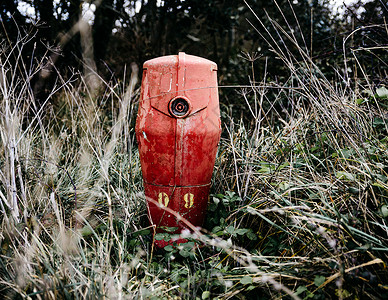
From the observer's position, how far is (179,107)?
173 cm

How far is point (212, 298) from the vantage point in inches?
58.3

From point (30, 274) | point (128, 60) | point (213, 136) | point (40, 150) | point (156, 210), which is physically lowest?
point (30, 274)

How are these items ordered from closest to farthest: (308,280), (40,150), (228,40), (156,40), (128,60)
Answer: (308,280) → (40,150) → (156,40) → (128,60) → (228,40)

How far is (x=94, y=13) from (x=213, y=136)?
4.04 metres

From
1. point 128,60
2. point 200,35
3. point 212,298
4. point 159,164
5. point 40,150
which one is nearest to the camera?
point 212,298

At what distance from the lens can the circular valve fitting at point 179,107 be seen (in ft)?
5.65

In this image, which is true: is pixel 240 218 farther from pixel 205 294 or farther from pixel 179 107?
pixel 179 107

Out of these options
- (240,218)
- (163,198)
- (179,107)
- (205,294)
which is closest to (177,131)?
(179,107)

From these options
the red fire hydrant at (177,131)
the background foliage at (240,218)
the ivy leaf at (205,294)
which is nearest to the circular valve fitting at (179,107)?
the red fire hydrant at (177,131)

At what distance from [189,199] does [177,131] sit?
0.40 m

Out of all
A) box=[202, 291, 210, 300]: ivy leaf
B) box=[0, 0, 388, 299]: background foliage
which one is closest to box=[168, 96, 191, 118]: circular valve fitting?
box=[0, 0, 388, 299]: background foliage

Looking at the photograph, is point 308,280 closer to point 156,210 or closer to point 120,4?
point 156,210

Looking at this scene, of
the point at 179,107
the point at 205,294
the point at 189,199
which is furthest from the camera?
the point at 189,199

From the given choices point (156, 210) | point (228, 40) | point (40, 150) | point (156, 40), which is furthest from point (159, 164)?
point (228, 40)
